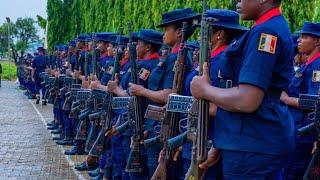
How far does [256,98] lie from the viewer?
3.02 metres

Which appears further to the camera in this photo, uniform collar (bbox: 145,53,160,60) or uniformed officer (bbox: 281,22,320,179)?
uniform collar (bbox: 145,53,160,60)

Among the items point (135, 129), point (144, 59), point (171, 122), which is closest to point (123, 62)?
point (144, 59)

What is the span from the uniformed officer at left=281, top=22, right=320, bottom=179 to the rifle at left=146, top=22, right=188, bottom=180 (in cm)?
110

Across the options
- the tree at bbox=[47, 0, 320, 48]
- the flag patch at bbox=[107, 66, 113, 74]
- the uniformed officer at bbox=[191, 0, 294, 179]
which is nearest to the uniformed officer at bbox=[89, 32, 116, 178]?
the flag patch at bbox=[107, 66, 113, 74]

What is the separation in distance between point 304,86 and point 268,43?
2.49 meters

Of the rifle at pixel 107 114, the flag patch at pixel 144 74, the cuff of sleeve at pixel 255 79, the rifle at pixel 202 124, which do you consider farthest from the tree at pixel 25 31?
the cuff of sleeve at pixel 255 79

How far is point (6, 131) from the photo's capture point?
44.2ft

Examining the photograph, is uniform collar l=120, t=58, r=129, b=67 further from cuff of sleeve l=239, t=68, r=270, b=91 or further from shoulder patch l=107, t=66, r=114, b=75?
cuff of sleeve l=239, t=68, r=270, b=91

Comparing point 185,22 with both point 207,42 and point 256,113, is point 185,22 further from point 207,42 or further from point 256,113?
point 256,113

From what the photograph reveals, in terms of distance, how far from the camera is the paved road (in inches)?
340

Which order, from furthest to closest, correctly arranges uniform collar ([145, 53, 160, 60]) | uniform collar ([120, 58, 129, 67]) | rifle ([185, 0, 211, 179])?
uniform collar ([120, 58, 129, 67]), uniform collar ([145, 53, 160, 60]), rifle ([185, 0, 211, 179])

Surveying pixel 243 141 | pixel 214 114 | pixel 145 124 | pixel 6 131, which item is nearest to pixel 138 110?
pixel 145 124

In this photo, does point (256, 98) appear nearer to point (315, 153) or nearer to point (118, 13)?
point (315, 153)

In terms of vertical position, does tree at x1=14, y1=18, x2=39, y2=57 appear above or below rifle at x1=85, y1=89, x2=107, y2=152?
above
